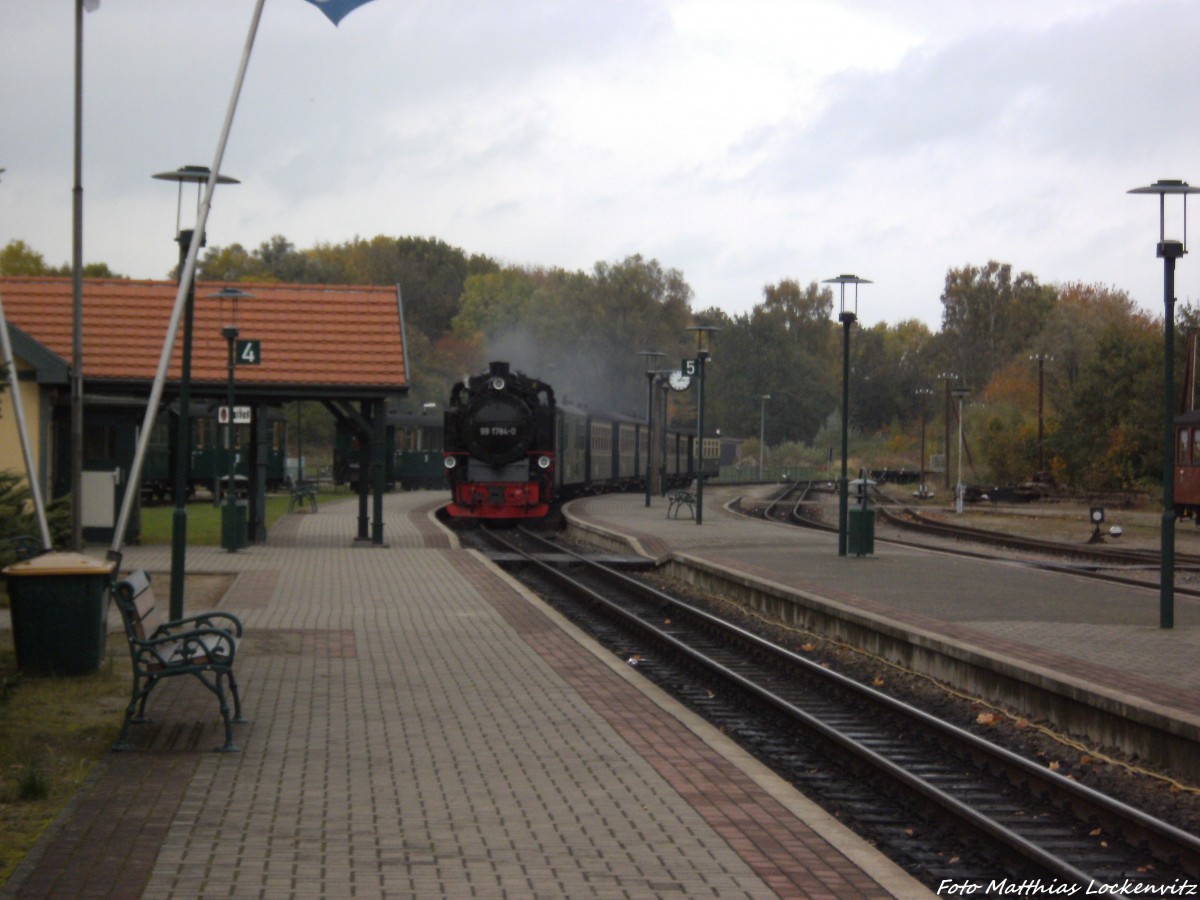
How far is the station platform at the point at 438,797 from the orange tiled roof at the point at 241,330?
12399 millimetres

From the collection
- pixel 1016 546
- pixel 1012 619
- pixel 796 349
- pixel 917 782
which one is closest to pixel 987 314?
pixel 796 349

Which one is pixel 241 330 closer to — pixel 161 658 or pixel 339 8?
pixel 339 8

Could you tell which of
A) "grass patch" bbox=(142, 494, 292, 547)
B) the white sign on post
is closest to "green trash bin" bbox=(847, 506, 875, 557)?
"grass patch" bbox=(142, 494, 292, 547)

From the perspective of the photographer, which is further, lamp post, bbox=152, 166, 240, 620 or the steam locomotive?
the steam locomotive

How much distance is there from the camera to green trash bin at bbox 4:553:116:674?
1016 cm

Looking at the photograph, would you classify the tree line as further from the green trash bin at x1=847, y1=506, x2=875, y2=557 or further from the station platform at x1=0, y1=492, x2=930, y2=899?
the station platform at x1=0, y1=492, x2=930, y2=899

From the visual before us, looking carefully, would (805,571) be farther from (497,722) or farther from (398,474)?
(398,474)

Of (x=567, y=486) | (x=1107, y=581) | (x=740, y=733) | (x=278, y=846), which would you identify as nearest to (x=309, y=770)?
(x=278, y=846)

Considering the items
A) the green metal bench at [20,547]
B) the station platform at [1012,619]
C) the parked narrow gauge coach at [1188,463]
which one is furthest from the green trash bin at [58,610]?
the parked narrow gauge coach at [1188,463]

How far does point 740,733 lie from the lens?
10.4 meters

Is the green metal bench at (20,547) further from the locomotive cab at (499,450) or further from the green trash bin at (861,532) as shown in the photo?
the locomotive cab at (499,450)

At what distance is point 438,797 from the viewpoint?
7.23 m

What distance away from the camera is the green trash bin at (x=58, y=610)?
1016 cm

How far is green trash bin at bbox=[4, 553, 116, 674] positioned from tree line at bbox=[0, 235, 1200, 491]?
161ft
